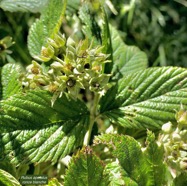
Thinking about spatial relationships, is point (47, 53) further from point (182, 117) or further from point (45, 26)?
point (182, 117)

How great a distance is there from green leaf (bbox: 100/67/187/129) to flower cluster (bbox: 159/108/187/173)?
0.16ft

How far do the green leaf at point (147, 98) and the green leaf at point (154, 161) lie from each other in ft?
0.44

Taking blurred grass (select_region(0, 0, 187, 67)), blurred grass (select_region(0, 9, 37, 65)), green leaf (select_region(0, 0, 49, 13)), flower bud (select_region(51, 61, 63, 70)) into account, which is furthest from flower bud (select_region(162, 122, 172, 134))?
blurred grass (select_region(0, 0, 187, 67))

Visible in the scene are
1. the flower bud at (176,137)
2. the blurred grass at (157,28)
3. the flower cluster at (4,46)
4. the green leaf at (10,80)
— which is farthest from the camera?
the blurred grass at (157,28)

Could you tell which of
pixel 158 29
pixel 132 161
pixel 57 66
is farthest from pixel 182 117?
pixel 158 29

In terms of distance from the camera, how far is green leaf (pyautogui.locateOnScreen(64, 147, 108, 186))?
2.50 ft

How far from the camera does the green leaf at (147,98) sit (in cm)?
96

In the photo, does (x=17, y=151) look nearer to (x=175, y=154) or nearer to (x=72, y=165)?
(x=72, y=165)

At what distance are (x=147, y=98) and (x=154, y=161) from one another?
0.20 metres

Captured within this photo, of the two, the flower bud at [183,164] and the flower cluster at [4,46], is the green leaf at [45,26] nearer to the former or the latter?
the flower cluster at [4,46]

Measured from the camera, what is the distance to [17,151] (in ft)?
2.92

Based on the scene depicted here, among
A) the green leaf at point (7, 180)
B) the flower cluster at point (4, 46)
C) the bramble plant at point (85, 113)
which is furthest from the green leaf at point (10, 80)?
the green leaf at point (7, 180)

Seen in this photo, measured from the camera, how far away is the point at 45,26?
1059 mm

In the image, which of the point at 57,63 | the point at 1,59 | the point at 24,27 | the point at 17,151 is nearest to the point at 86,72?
the point at 57,63
